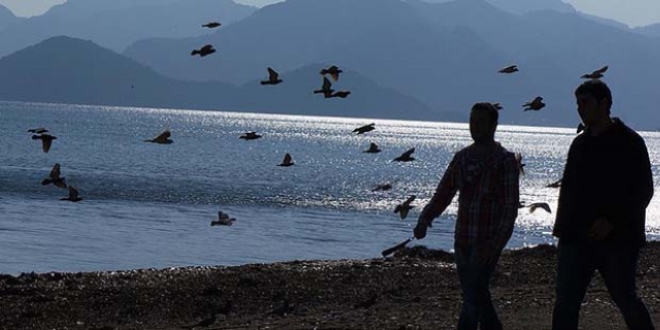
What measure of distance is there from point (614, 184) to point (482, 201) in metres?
1.06

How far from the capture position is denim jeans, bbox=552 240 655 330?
8375 millimetres

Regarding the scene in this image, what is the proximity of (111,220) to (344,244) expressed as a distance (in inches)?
Answer: 468

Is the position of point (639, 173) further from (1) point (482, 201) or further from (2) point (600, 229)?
(1) point (482, 201)

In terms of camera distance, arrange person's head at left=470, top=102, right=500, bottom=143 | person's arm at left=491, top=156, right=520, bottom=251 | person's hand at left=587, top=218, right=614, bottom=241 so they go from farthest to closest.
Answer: person's arm at left=491, top=156, right=520, bottom=251, person's head at left=470, top=102, right=500, bottom=143, person's hand at left=587, top=218, right=614, bottom=241

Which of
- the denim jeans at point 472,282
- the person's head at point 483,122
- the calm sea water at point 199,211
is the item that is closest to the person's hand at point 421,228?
the denim jeans at point 472,282

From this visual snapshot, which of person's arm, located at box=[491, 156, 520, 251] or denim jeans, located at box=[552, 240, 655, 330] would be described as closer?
denim jeans, located at box=[552, 240, 655, 330]

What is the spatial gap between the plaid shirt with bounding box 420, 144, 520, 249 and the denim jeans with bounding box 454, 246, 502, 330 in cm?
10

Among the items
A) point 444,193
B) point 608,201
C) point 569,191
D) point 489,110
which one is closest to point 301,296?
point 444,193

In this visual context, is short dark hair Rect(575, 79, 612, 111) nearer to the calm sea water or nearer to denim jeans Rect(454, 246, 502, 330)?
denim jeans Rect(454, 246, 502, 330)

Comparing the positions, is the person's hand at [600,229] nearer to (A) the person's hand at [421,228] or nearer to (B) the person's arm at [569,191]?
(B) the person's arm at [569,191]

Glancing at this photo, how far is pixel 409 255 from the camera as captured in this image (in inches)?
1162

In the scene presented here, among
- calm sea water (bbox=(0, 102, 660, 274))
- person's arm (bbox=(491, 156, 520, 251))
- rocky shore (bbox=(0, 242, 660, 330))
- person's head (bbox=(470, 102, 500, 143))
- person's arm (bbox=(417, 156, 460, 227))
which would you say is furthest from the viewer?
calm sea water (bbox=(0, 102, 660, 274))

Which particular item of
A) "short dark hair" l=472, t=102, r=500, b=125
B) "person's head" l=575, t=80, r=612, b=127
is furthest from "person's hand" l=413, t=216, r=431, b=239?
"person's head" l=575, t=80, r=612, b=127

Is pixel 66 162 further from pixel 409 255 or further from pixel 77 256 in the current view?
pixel 409 255
